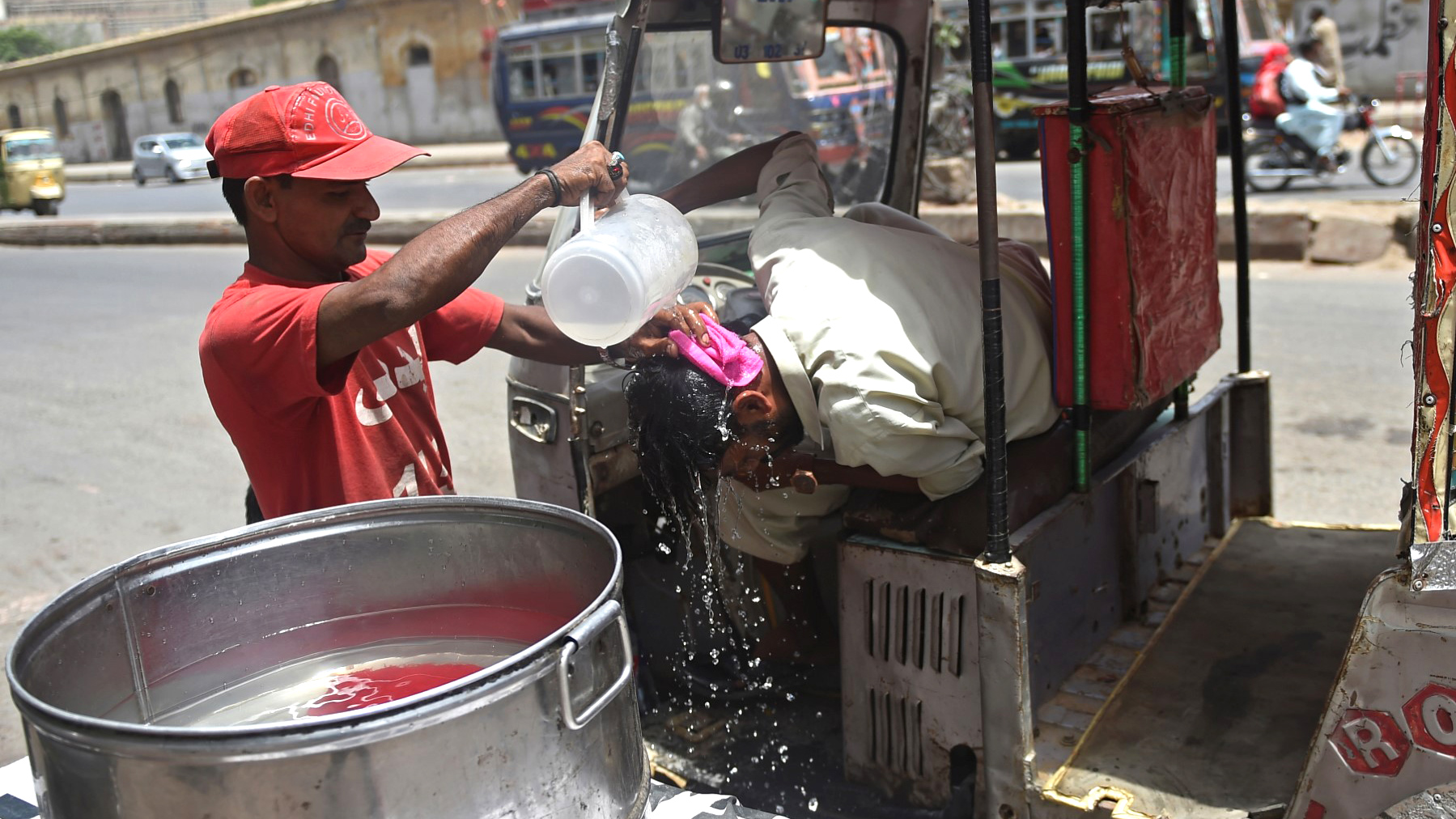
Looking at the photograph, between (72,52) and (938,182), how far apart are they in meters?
40.8

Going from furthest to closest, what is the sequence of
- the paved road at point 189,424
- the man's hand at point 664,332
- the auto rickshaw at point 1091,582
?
1. the paved road at point 189,424
2. the man's hand at point 664,332
3. the auto rickshaw at point 1091,582

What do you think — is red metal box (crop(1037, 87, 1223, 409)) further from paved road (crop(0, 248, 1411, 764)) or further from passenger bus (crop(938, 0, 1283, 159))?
passenger bus (crop(938, 0, 1283, 159))

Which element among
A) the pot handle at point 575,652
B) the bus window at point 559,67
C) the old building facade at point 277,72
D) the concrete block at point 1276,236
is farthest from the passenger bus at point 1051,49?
the old building facade at point 277,72

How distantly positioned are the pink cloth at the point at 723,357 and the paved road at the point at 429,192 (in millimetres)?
10386

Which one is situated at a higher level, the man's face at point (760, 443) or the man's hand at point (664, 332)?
the man's hand at point (664, 332)

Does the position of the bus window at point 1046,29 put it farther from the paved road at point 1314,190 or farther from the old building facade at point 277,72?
the old building facade at point 277,72

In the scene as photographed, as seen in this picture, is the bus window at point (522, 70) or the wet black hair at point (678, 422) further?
the bus window at point (522, 70)

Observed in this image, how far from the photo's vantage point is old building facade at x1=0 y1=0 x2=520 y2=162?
33.1 metres

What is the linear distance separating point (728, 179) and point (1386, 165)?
41.0 ft

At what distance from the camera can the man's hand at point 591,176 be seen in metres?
2.01

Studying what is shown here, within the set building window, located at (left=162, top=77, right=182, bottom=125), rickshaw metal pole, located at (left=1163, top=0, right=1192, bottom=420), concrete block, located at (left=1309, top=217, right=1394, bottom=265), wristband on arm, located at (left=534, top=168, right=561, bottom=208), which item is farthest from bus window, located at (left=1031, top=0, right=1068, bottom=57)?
building window, located at (left=162, top=77, right=182, bottom=125)

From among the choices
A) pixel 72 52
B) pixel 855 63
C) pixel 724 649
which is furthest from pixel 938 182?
pixel 72 52

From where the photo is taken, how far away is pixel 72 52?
137 ft

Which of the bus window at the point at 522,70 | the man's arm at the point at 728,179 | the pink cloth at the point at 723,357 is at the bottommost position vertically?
the pink cloth at the point at 723,357
